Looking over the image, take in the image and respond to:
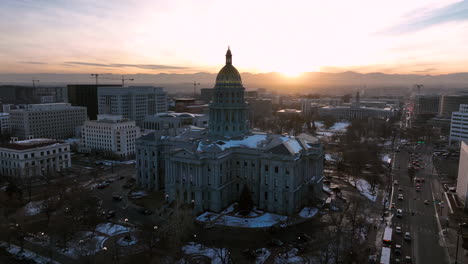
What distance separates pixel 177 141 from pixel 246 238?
28304 mm

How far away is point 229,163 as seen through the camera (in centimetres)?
6550

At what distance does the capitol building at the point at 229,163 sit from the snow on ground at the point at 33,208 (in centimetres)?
2074

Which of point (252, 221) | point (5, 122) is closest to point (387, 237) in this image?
point (252, 221)

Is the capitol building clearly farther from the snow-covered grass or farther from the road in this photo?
the road

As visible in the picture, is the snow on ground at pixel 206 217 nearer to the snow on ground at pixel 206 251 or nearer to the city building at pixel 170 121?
the snow on ground at pixel 206 251

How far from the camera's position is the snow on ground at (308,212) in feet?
200

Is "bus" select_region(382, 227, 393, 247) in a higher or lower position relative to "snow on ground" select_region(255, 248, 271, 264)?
higher

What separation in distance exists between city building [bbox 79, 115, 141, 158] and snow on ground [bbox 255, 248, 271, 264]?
72.8m

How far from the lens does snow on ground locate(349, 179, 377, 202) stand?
234 ft

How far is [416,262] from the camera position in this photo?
4500cm

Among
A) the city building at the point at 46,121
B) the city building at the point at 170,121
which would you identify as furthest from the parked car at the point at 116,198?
the city building at the point at 46,121

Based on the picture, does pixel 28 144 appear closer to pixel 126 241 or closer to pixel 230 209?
pixel 126 241

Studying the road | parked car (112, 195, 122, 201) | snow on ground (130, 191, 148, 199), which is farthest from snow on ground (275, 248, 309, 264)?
parked car (112, 195, 122, 201)

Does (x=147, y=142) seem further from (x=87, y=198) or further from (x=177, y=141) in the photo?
(x=87, y=198)
